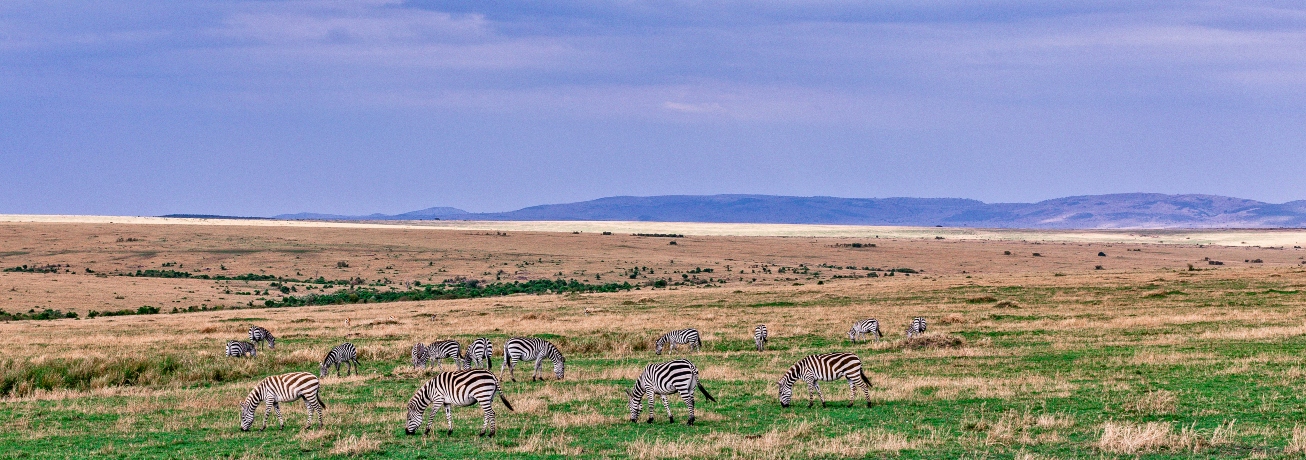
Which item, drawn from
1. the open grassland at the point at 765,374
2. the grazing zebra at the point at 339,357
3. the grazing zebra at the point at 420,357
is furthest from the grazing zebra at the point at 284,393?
the grazing zebra at the point at 420,357

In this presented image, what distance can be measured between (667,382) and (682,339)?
14.2 metres

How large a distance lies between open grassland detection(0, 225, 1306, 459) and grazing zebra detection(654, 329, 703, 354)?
0.82m

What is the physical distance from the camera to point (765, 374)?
26.1m

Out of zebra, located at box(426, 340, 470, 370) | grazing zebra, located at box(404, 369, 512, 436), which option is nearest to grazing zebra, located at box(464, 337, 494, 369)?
zebra, located at box(426, 340, 470, 370)

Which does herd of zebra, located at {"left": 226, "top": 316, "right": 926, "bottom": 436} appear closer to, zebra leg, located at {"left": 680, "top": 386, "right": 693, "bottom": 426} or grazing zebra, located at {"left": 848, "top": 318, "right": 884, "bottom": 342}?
zebra leg, located at {"left": 680, "top": 386, "right": 693, "bottom": 426}

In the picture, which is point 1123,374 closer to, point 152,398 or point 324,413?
point 324,413

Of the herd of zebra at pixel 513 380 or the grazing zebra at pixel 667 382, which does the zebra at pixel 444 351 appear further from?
the grazing zebra at pixel 667 382

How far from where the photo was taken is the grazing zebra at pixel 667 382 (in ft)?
60.5

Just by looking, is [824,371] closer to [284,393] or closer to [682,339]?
[284,393]

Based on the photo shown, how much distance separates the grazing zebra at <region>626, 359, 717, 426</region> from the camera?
726 inches

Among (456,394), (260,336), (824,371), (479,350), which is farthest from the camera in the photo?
(260,336)

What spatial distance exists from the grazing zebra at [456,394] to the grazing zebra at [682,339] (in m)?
14.8

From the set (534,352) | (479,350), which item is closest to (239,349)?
(479,350)

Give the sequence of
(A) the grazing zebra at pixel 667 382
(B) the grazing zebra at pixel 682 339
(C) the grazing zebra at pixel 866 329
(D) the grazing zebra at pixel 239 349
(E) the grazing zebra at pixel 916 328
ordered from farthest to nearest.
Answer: (C) the grazing zebra at pixel 866 329
(E) the grazing zebra at pixel 916 328
(D) the grazing zebra at pixel 239 349
(B) the grazing zebra at pixel 682 339
(A) the grazing zebra at pixel 667 382
